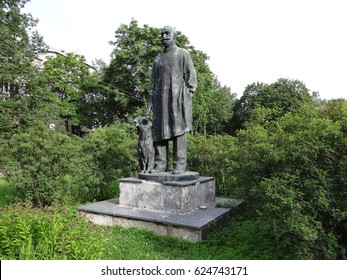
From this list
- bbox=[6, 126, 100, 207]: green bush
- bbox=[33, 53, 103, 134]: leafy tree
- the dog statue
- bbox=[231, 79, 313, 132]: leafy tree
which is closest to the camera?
the dog statue

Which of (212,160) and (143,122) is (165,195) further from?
(212,160)

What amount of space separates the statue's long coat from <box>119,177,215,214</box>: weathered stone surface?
1072 millimetres

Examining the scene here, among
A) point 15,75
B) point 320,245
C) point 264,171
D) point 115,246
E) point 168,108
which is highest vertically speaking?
point 15,75

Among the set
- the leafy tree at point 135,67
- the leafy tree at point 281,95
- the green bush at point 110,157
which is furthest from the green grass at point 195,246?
the leafy tree at point 281,95

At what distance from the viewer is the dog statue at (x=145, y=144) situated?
20.5 feet

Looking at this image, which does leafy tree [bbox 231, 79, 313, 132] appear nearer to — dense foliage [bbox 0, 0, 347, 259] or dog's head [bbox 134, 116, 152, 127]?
dense foliage [bbox 0, 0, 347, 259]

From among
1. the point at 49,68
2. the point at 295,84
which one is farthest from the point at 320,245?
the point at 295,84

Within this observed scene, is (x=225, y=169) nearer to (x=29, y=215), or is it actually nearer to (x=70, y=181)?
(x=70, y=181)

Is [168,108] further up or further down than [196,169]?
further up

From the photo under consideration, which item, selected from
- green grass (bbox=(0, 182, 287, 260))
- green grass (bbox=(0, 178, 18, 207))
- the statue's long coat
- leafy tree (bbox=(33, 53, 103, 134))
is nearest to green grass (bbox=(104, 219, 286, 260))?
green grass (bbox=(0, 182, 287, 260))

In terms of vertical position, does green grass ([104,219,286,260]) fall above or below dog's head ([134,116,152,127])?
below

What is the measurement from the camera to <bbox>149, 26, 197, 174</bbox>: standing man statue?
5891 mm

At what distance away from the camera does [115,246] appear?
4.32 metres

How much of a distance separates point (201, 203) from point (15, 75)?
46.5ft
